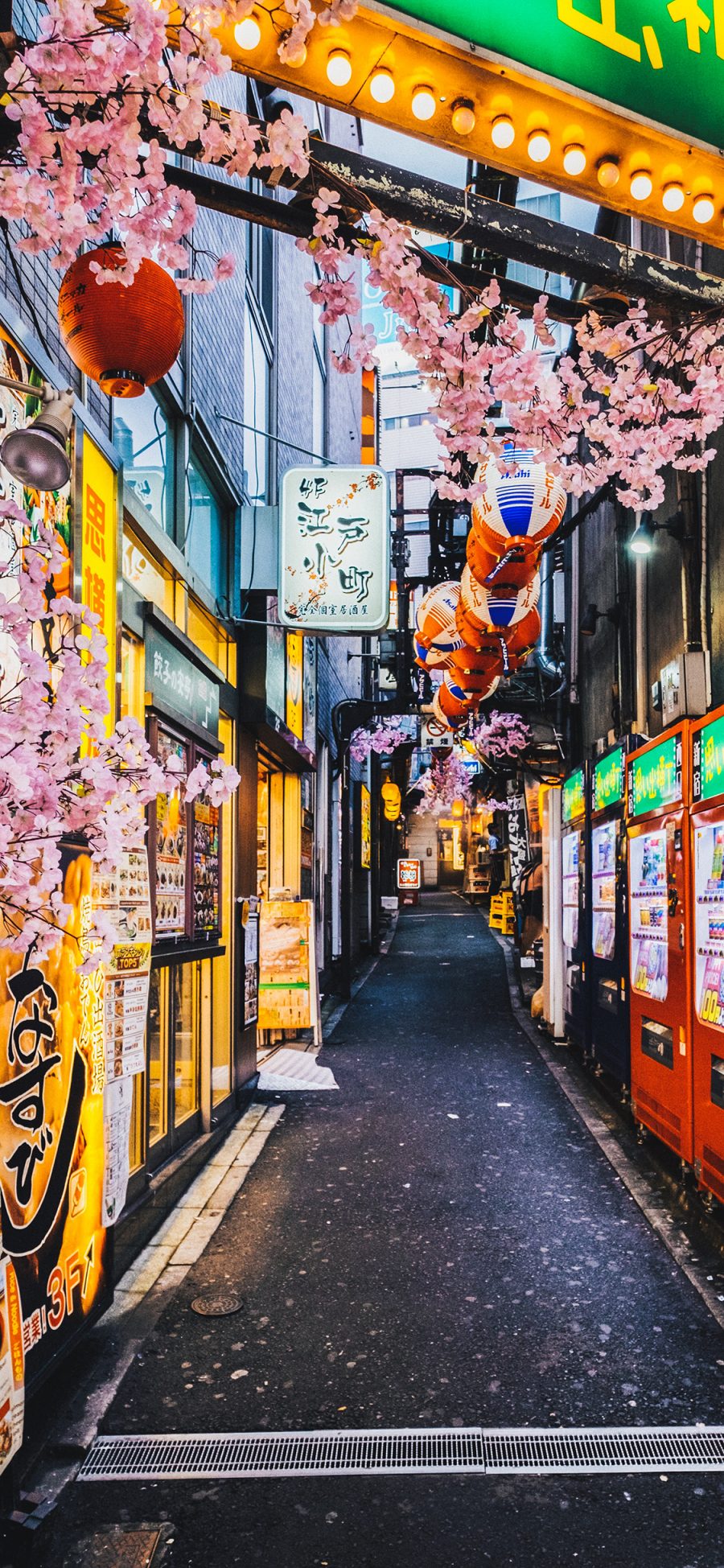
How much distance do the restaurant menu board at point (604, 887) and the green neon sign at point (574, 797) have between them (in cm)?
72

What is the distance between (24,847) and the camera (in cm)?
302

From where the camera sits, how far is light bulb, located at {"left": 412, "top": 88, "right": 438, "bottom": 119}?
3.65 meters

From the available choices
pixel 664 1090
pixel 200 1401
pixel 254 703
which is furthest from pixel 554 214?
pixel 200 1401

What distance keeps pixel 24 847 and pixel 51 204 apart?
2.10 meters

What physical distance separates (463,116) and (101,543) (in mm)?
2480

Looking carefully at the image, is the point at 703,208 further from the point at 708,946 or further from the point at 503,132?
the point at 708,946

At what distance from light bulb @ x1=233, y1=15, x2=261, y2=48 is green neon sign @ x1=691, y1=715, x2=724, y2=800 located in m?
4.01

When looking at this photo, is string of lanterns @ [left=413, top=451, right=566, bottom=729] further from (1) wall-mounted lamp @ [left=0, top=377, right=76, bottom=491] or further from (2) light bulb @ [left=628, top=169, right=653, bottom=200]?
(1) wall-mounted lamp @ [left=0, top=377, right=76, bottom=491]

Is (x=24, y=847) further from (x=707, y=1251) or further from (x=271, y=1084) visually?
(x=271, y=1084)

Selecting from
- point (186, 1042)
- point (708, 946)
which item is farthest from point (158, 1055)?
point (708, 946)

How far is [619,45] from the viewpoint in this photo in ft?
12.5

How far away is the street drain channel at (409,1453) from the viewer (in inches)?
145

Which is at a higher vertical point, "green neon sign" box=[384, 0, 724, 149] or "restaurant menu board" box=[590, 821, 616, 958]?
"green neon sign" box=[384, 0, 724, 149]

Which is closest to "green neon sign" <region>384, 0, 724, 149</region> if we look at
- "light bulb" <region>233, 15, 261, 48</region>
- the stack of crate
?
"light bulb" <region>233, 15, 261, 48</region>
